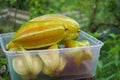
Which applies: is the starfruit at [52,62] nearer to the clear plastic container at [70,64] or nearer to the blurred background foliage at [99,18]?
the clear plastic container at [70,64]

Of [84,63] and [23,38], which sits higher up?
[23,38]

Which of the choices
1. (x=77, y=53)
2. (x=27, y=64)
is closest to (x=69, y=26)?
(x=77, y=53)

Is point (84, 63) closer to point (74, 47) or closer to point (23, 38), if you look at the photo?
point (74, 47)

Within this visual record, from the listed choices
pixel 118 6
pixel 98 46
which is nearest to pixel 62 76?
pixel 98 46

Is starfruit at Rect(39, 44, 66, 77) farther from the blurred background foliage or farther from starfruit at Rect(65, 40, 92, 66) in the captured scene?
the blurred background foliage

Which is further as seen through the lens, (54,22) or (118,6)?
(118,6)

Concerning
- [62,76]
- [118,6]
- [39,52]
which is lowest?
[118,6]
